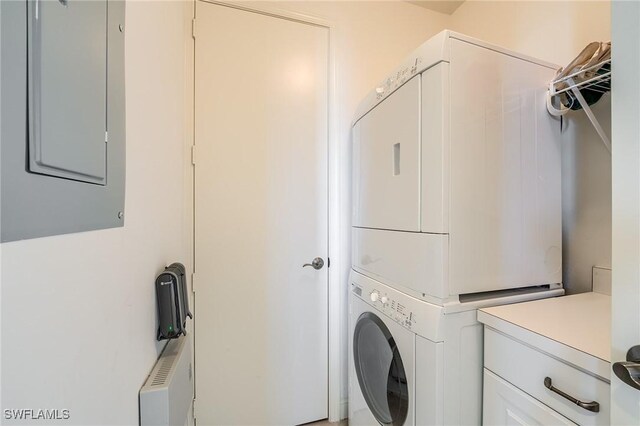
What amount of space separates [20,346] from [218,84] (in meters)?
1.53

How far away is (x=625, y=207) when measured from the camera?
0.52 metres

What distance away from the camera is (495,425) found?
86 centimetres

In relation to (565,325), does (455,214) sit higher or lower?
higher

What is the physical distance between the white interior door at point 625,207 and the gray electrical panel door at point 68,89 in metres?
0.98

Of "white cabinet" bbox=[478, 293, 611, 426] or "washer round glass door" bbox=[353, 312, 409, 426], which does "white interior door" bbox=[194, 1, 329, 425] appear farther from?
"white cabinet" bbox=[478, 293, 611, 426]

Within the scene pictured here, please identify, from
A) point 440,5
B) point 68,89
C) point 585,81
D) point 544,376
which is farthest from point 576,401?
point 440,5

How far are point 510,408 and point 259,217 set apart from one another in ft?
4.54

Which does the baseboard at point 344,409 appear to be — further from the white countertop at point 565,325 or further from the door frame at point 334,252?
the white countertop at point 565,325

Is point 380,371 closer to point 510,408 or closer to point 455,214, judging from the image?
point 510,408

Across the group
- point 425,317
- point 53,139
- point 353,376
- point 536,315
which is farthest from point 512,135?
Result: point 353,376

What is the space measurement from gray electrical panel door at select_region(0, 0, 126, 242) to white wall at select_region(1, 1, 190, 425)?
0.15 feet

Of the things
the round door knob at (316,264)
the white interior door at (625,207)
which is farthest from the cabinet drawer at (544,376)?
the round door knob at (316,264)

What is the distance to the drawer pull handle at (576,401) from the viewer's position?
621 mm

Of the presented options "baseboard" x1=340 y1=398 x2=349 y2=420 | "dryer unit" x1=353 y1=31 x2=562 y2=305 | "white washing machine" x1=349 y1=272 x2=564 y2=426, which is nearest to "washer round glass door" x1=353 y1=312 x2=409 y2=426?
"white washing machine" x1=349 y1=272 x2=564 y2=426
